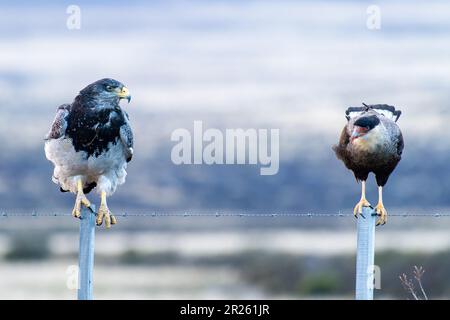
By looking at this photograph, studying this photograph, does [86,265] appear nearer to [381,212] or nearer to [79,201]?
[79,201]

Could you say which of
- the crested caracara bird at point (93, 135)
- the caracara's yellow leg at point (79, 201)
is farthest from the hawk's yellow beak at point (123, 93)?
the caracara's yellow leg at point (79, 201)

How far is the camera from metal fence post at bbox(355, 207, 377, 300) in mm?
8047

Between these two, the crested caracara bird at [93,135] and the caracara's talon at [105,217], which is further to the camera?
the crested caracara bird at [93,135]

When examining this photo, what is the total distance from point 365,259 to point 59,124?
3.04m

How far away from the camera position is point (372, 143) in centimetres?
993

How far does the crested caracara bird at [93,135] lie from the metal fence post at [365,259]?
2496 millimetres

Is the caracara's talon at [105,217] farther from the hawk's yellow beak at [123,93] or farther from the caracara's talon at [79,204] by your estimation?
the hawk's yellow beak at [123,93]

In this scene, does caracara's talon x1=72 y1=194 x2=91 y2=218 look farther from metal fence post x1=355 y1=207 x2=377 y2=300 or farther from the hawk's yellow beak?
metal fence post x1=355 y1=207 x2=377 y2=300

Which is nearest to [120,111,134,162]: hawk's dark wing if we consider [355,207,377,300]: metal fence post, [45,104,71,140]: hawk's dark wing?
[45,104,71,140]: hawk's dark wing

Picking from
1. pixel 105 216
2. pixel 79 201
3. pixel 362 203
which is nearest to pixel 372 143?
pixel 362 203

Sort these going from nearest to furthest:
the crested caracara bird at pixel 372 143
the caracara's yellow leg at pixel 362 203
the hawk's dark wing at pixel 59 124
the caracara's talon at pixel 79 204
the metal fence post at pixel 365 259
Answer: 1. the metal fence post at pixel 365 259
2. the caracara's yellow leg at pixel 362 203
3. the caracara's talon at pixel 79 204
4. the hawk's dark wing at pixel 59 124
5. the crested caracara bird at pixel 372 143

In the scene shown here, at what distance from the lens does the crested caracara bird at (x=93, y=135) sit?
973 cm

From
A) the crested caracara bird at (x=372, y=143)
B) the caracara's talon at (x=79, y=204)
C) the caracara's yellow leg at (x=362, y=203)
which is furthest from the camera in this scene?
the crested caracara bird at (x=372, y=143)
